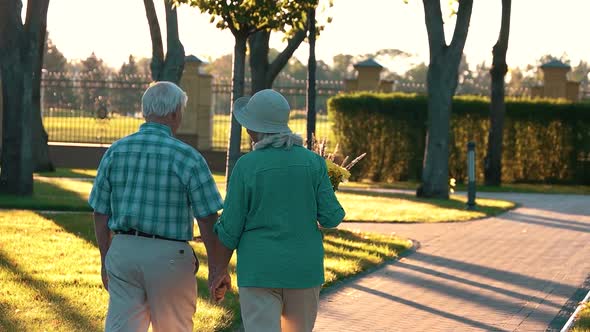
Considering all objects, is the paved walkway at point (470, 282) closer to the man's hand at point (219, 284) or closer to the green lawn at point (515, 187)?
the man's hand at point (219, 284)

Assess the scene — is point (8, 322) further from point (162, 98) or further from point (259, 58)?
point (259, 58)

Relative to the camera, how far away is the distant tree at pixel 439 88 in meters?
23.2

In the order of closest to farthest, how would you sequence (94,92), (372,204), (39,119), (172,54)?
(172,54), (372,204), (39,119), (94,92)

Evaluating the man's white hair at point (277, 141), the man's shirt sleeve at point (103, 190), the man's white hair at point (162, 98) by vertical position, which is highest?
the man's white hair at point (162, 98)

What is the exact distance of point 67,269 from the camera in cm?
1155

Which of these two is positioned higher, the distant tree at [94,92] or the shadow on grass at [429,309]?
the distant tree at [94,92]

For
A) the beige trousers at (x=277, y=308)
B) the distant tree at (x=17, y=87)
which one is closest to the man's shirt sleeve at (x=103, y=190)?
the beige trousers at (x=277, y=308)

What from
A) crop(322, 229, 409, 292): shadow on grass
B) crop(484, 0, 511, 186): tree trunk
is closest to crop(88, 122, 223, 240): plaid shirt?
crop(322, 229, 409, 292): shadow on grass

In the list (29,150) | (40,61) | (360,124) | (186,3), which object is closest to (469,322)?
(186,3)

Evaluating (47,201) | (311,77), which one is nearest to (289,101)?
(311,77)

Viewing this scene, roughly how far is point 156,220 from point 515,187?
24.2 metres

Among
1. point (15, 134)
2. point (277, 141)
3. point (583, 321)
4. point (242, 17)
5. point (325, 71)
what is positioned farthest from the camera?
point (325, 71)

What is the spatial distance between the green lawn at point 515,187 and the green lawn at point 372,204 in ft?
12.4

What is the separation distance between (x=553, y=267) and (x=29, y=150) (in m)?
9.33
